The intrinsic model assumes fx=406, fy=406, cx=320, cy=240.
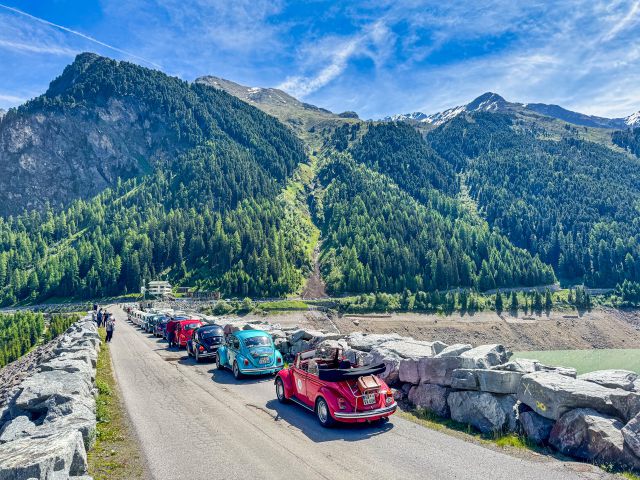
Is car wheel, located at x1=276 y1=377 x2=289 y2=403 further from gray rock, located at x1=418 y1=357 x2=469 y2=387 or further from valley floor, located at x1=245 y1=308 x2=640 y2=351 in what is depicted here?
valley floor, located at x1=245 y1=308 x2=640 y2=351

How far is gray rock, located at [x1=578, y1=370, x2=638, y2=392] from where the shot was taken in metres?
11.3

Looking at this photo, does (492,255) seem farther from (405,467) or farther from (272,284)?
(405,467)

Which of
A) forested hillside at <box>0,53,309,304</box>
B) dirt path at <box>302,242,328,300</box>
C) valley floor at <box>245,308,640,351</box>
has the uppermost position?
forested hillside at <box>0,53,309,304</box>

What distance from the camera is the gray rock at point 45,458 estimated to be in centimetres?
765

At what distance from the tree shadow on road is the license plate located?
0.90m

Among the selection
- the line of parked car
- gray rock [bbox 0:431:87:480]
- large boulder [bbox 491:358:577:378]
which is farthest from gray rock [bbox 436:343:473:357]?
gray rock [bbox 0:431:87:480]

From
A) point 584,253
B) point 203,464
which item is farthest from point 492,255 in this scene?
point 203,464

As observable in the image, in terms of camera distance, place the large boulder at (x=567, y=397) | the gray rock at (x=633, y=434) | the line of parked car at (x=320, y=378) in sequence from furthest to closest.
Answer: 1. the line of parked car at (x=320, y=378)
2. the large boulder at (x=567, y=397)
3. the gray rock at (x=633, y=434)

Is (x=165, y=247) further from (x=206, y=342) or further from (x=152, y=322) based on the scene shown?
(x=206, y=342)

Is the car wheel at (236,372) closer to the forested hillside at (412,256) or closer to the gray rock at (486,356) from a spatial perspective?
the gray rock at (486,356)

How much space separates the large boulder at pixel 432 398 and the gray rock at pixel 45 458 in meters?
10.7

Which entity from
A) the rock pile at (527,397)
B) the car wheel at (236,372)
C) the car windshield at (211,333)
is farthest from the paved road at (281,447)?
the car windshield at (211,333)

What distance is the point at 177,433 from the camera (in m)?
13.0

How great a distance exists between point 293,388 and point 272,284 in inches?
4426
